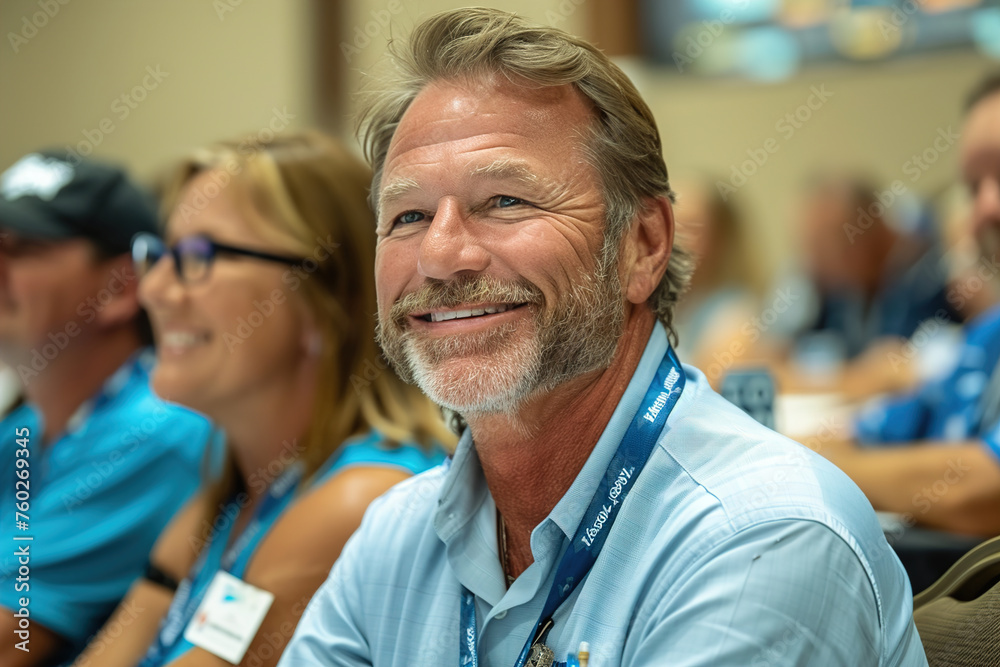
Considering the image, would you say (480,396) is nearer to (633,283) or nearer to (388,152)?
(633,283)

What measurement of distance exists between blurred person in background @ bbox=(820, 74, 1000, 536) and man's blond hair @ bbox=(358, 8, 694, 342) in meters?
0.98

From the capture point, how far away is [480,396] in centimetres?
118

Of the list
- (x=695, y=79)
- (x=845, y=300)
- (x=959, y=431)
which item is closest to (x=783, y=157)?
(x=695, y=79)

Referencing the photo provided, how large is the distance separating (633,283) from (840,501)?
410 mm

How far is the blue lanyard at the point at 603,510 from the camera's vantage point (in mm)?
1103

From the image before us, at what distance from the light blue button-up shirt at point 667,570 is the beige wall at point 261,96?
13.1ft

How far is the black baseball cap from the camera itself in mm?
2293
